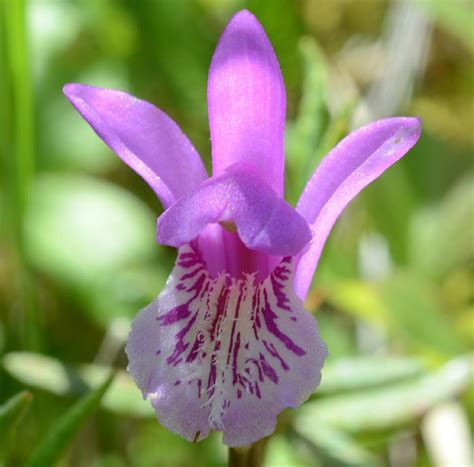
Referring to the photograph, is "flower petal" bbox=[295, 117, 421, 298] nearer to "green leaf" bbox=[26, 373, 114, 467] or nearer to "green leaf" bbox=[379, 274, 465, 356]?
"green leaf" bbox=[26, 373, 114, 467]

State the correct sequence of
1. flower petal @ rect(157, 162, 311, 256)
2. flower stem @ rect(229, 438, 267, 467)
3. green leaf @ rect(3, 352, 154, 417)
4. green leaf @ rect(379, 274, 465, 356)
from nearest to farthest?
flower petal @ rect(157, 162, 311, 256), flower stem @ rect(229, 438, 267, 467), green leaf @ rect(3, 352, 154, 417), green leaf @ rect(379, 274, 465, 356)

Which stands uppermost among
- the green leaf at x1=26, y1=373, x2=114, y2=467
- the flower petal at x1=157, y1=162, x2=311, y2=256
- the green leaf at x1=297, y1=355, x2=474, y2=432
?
the flower petal at x1=157, y1=162, x2=311, y2=256

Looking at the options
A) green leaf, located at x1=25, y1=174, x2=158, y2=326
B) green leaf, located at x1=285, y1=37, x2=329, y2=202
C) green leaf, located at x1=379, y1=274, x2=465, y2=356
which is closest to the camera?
green leaf, located at x1=285, y1=37, x2=329, y2=202

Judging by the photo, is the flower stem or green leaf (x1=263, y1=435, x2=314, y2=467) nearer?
the flower stem

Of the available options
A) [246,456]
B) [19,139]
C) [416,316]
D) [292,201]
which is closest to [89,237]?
[19,139]

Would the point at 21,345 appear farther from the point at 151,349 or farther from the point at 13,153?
the point at 151,349

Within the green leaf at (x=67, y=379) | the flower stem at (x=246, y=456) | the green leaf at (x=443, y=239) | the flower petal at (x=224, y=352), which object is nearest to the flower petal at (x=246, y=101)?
the flower petal at (x=224, y=352)

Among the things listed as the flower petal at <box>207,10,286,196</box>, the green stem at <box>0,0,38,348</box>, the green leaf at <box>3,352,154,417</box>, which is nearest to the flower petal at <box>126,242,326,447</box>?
the flower petal at <box>207,10,286,196</box>
